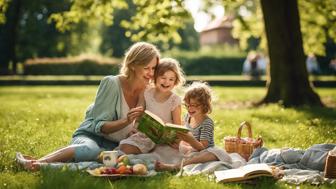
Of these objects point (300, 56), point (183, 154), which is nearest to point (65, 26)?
point (300, 56)

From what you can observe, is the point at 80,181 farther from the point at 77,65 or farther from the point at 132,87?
the point at 77,65

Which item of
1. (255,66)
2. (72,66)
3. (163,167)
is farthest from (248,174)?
(72,66)

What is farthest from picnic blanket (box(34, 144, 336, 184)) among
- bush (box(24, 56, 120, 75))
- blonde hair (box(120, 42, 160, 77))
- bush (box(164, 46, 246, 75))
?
bush (box(164, 46, 246, 75))

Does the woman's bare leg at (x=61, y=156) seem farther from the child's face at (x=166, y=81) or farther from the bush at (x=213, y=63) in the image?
the bush at (x=213, y=63)

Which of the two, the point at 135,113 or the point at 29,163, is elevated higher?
the point at 135,113

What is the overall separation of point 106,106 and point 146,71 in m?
0.65

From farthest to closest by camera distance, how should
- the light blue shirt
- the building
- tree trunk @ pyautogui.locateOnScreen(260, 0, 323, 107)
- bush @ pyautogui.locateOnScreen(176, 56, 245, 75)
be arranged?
the building → bush @ pyautogui.locateOnScreen(176, 56, 245, 75) → tree trunk @ pyautogui.locateOnScreen(260, 0, 323, 107) → the light blue shirt

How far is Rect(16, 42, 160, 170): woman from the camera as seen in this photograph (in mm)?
6121

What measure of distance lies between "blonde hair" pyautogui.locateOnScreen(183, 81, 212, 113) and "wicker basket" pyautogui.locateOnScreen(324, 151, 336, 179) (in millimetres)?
1606

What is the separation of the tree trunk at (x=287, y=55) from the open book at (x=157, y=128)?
8.86m

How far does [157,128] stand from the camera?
536 cm

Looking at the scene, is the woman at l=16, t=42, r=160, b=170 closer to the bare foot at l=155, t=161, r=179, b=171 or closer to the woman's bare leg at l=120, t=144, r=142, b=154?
the woman's bare leg at l=120, t=144, r=142, b=154

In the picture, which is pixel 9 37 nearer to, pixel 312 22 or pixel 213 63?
pixel 213 63

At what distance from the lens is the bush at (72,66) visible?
121ft
